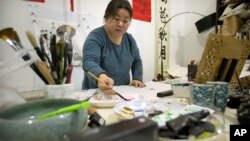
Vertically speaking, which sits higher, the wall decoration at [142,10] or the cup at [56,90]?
the wall decoration at [142,10]

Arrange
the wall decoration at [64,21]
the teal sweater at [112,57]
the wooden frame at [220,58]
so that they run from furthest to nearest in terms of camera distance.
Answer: the wall decoration at [64,21], the teal sweater at [112,57], the wooden frame at [220,58]

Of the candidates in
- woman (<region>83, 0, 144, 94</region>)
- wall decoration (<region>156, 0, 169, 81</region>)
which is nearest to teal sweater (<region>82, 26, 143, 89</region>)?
woman (<region>83, 0, 144, 94</region>)

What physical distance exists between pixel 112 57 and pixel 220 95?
2.80ft

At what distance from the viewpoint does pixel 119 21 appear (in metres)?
1.34

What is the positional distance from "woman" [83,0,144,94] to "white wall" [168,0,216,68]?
3.98 feet

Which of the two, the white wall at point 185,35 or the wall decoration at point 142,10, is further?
the white wall at point 185,35

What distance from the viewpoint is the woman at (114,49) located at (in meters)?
1.29

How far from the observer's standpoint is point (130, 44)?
1580 mm

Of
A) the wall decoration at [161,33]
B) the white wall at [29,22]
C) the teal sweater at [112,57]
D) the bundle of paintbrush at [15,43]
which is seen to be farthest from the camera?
the wall decoration at [161,33]

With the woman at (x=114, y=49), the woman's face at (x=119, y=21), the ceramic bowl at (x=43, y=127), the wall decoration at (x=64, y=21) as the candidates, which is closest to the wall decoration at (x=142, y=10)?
the wall decoration at (x=64, y=21)

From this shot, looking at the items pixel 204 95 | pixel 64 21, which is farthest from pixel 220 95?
pixel 64 21

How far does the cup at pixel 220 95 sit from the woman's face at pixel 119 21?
80 centimetres

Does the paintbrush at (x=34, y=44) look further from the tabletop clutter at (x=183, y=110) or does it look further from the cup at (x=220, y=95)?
the cup at (x=220, y=95)

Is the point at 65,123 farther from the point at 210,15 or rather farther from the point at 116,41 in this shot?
the point at 210,15
